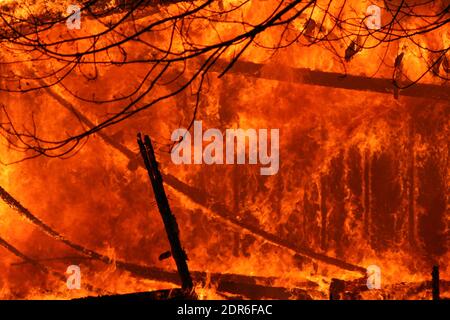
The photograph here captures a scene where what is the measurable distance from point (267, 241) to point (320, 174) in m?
1.24

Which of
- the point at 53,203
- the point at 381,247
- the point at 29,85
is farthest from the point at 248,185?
the point at 29,85

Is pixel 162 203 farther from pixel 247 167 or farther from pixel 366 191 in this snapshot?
pixel 366 191

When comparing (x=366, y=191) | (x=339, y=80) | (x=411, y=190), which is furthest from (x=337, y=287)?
(x=339, y=80)

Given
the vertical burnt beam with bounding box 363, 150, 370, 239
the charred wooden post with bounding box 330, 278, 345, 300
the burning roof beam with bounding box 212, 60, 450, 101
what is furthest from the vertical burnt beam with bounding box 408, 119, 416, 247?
the charred wooden post with bounding box 330, 278, 345, 300

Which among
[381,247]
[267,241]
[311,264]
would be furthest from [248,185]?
[381,247]

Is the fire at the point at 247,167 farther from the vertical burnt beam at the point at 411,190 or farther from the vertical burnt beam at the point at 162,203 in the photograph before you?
the vertical burnt beam at the point at 162,203

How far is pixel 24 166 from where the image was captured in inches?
335

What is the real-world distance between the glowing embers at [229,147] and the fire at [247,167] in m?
0.11

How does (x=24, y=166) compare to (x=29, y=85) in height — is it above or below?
below

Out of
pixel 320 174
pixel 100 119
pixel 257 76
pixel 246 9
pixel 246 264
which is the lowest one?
pixel 246 264

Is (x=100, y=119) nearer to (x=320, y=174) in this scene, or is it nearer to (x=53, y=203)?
(x=53, y=203)

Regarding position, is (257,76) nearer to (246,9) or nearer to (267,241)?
(246,9)

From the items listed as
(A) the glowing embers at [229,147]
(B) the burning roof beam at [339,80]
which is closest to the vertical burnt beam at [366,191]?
(B) the burning roof beam at [339,80]

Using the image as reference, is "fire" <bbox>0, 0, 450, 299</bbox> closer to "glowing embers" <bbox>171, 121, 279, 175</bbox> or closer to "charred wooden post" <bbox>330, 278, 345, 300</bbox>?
"glowing embers" <bbox>171, 121, 279, 175</bbox>
